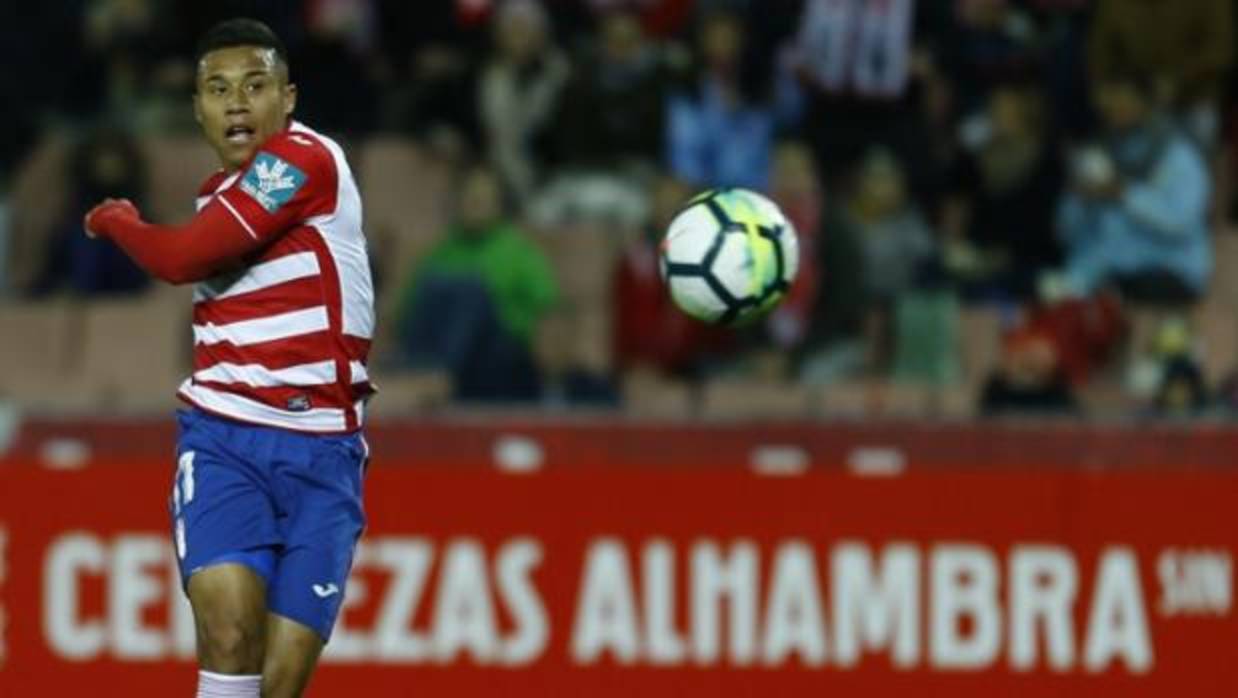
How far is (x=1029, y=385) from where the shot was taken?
12.0 m

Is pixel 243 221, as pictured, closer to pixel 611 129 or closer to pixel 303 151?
pixel 303 151

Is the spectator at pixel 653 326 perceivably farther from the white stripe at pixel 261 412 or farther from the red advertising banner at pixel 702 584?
the white stripe at pixel 261 412

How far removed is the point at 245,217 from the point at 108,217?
0.44 metres

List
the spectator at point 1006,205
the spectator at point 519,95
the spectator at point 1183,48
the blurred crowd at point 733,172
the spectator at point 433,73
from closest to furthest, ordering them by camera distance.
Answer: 1. the blurred crowd at point 733,172
2. the spectator at point 1006,205
3. the spectator at point 1183,48
4. the spectator at point 519,95
5. the spectator at point 433,73

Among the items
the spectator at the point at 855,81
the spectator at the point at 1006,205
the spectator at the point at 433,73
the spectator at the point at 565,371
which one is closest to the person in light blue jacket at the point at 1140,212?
the spectator at the point at 1006,205

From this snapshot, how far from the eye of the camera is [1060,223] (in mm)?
14234

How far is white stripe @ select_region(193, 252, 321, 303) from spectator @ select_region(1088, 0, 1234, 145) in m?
7.59

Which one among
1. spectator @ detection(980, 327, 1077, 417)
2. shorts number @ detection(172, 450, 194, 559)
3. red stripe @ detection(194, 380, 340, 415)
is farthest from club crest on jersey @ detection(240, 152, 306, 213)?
spectator @ detection(980, 327, 1077, 417)

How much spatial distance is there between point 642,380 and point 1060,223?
2.34 meters

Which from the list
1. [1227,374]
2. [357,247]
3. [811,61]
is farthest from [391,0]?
[357,247]

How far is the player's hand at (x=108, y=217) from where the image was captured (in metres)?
7.59

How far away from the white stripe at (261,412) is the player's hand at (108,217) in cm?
47

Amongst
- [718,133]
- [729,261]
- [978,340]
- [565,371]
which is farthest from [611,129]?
[729,261]

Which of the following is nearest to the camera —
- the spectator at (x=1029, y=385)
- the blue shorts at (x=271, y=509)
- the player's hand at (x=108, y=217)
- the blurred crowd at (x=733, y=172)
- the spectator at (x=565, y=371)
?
the blue shorts at (x=271, y=509)
